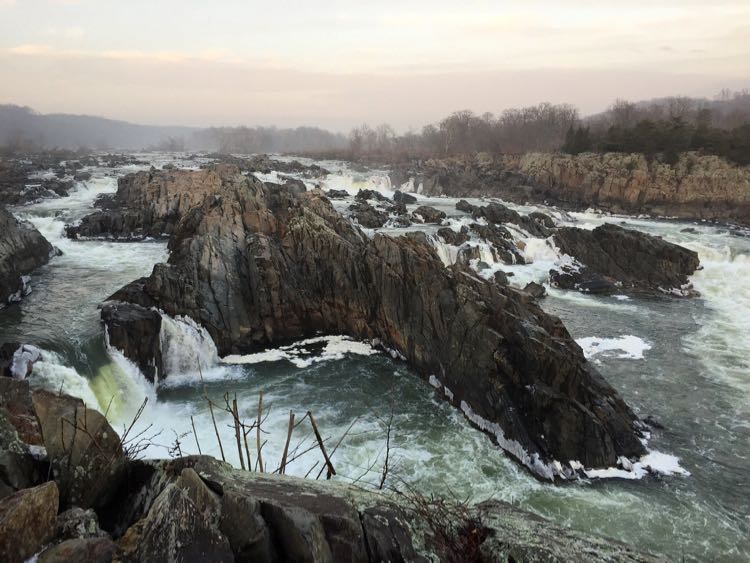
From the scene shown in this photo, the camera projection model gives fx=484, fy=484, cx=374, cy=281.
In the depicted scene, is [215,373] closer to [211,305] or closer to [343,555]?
[211,305]

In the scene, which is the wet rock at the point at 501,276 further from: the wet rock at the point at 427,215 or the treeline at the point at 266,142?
the treeline at the point at 266,142

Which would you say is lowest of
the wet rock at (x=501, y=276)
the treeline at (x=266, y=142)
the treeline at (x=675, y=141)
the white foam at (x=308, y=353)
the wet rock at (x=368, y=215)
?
the white foam at (x=308, y=353)

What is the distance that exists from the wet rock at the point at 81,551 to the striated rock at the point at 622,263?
2737 centimetres

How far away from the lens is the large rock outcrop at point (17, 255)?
18.1m

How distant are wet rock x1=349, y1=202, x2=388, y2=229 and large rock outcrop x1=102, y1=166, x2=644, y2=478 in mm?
9598

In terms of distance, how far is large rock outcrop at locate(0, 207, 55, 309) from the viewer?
1812 cm

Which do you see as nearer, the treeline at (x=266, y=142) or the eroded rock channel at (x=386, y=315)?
the eroded rock channel at (x=386, y=315)

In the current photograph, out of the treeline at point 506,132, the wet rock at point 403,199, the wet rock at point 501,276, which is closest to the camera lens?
the wet rock at point 501,276

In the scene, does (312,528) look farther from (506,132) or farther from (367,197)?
(506,132)

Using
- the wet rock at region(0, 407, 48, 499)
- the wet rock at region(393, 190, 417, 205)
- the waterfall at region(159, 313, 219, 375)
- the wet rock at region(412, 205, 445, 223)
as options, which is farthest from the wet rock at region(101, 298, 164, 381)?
the wet rock at region(393, 190, 417, 205)

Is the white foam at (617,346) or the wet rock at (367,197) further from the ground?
the wet rock at (367,197)

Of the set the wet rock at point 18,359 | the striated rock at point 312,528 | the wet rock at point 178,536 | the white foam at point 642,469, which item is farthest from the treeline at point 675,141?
the wet rock at point 178,536

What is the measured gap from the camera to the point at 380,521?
386 centimetres

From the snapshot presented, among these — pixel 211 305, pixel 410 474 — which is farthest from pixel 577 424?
pixel 211 305
